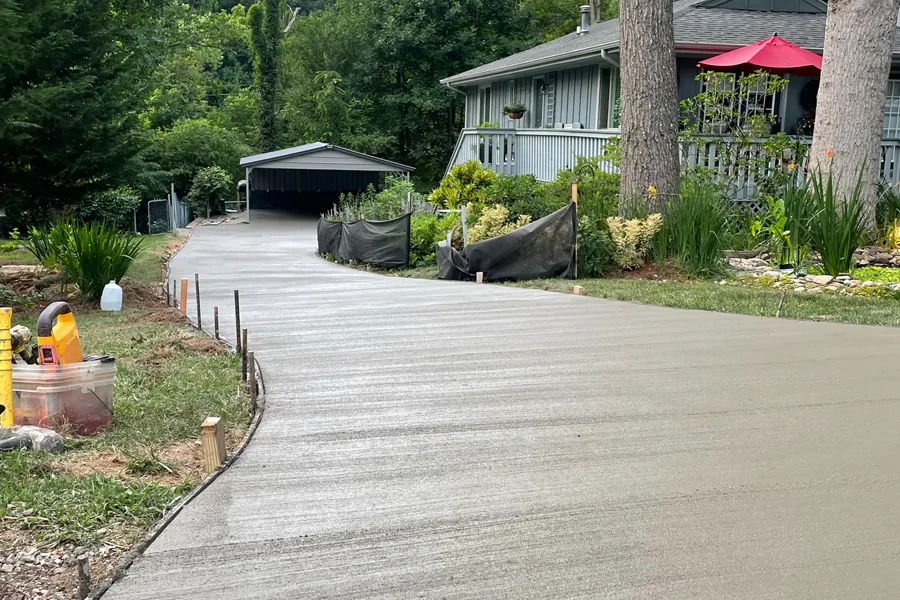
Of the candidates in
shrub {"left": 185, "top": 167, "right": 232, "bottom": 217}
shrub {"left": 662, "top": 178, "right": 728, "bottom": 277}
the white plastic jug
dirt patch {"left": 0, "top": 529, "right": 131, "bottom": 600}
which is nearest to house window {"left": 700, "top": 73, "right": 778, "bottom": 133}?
shrub {"left": 662, "top": 178, "right": 728, "bottom": 277}

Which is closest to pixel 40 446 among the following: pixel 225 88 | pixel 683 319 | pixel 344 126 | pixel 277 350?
pixel 277 350

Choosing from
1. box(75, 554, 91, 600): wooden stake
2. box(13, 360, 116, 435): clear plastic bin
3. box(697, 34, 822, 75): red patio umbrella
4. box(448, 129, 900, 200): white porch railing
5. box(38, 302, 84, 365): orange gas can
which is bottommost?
box(75, 554, 91, 600): wooden stake

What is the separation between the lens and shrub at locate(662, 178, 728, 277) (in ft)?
40.2

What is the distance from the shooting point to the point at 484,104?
30.5m

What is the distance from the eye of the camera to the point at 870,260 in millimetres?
12570

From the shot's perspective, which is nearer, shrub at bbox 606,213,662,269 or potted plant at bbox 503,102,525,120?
shrub at bbox 606,213,662,269

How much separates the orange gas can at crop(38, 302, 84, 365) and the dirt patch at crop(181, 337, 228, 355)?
2626 mm

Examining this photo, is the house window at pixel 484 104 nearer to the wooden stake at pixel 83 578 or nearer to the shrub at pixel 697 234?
the shrub at pixel 697 234

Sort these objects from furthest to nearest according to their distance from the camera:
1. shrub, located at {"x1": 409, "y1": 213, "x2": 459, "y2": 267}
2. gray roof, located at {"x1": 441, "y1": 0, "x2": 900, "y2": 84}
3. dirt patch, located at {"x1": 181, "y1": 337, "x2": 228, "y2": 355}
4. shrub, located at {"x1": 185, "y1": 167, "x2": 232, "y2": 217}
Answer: shrub, located at {"x1": 185, "y1": 167, "x2": 232, "y2": 217} → gray roof, located at {"x1": 441, "y1": 0, "x2": 900, "y2": 84} → shrub, located at {"x1": 409, "y1": 213, "x2": 459, "y2": 267} → dirt patch, located at {"x1": 181, "y1": 337, "x2": 228, "y2": 355}

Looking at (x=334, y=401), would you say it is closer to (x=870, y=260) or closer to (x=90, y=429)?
(x=90, y=429)

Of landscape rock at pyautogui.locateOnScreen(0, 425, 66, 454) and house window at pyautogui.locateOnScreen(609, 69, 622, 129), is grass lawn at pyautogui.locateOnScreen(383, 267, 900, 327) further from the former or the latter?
house window at pyautogui.locateOnScreen(609, 69, 622, 129)

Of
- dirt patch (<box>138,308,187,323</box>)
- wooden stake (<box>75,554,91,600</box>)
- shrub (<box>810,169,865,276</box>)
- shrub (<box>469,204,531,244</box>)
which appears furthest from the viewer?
shrub (<box>469,204,531,244</box>)

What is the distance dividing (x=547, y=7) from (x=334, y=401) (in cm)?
4045

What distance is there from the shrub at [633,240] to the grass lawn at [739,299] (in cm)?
62
